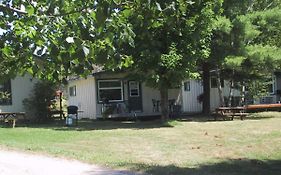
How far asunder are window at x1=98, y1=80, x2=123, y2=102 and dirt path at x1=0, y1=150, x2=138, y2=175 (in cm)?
1791

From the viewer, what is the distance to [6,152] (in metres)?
15.4

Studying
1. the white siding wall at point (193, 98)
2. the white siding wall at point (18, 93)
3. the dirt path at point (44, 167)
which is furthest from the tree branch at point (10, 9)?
the white siding wall at point (193, 98)

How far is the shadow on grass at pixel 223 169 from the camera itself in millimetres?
11117

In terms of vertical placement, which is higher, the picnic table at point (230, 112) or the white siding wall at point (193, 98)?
the white siding wall at point (193, 98)

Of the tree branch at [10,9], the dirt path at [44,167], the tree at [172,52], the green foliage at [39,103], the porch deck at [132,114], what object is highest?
the tree at [172,52]

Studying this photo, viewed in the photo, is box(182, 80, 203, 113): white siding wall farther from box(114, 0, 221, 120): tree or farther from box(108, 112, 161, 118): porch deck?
box(114, 0, 221, 120): tree

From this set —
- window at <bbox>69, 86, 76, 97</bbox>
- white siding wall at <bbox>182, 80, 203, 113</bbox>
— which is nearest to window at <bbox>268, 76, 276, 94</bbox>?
white siding wall at <bbox>182, 80, 203, 113</bbox>

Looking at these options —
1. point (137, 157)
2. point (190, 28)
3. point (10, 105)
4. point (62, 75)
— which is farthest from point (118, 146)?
point (10, 105)

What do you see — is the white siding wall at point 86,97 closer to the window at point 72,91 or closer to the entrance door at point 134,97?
the window at point 72,91

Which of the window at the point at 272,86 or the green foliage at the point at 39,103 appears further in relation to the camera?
the window at the point at 272,86

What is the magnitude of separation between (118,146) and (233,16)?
14681mm

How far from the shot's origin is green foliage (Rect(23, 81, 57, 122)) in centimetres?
2936

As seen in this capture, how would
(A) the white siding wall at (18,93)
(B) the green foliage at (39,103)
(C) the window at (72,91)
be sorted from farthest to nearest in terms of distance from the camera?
(C) the window at (72,91) → (A) the white siding wall at (18,93) → (B) the green foliage at (39,103)

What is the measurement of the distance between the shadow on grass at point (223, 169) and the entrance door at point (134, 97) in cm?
2007
